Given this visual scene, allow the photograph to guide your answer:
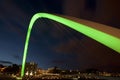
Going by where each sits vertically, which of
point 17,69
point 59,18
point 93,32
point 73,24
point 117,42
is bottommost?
point 117,42

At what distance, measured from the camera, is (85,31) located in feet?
20.7

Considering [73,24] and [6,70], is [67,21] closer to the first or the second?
[73,24]

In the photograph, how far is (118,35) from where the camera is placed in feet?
18.8

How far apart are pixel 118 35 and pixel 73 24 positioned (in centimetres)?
153

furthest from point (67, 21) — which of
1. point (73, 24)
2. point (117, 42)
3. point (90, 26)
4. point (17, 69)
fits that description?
point (17, 69)

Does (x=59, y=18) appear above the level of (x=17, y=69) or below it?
below

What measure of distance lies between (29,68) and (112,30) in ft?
312

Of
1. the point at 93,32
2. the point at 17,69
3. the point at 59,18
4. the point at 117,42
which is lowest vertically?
the point at 117,42

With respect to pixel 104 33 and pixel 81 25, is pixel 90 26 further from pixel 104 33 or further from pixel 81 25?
pixel 104 33

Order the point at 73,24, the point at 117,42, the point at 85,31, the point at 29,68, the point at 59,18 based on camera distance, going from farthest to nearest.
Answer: the point at 29,68 → the point at 59,18 → the point at 73,24 → the point at 85,31 → the point at 117,42

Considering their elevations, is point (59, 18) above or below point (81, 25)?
above

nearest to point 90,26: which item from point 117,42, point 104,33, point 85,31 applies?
point 85,31

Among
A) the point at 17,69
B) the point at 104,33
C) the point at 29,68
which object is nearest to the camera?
the point at 104,33

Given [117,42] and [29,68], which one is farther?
[29,68]
